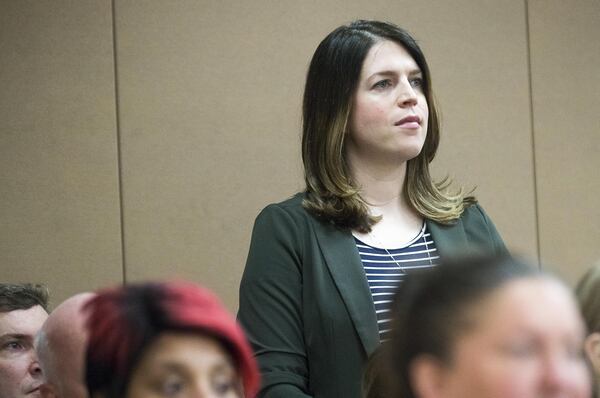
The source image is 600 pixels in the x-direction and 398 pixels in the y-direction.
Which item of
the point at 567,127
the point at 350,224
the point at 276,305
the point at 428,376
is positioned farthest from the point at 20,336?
the point at 567,127

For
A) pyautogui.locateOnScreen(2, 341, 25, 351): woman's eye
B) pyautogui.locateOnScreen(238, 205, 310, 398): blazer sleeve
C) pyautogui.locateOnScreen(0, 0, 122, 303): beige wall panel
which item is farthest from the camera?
pyautogui.locateOnScreen(0, 0, 122, 303): beige wall panel

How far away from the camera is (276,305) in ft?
7.22

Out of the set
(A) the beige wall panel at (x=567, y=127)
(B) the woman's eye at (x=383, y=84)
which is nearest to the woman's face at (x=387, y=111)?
(B) the woman's eye at (x=383, y=84)

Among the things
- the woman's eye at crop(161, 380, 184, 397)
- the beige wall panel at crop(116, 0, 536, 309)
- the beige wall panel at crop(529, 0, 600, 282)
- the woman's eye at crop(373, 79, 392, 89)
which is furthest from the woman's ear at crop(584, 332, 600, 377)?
the beige wall panel at crop(529, 0, 600, 282)

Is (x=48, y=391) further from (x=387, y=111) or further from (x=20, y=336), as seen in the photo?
(x=387, y=111)

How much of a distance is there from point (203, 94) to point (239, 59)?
17cm

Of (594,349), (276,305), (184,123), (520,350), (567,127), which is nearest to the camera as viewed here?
(520,350)

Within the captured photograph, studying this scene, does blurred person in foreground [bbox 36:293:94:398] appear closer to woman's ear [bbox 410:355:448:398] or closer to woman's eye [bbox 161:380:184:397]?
woman's eye [bbox 161:380:184:397]

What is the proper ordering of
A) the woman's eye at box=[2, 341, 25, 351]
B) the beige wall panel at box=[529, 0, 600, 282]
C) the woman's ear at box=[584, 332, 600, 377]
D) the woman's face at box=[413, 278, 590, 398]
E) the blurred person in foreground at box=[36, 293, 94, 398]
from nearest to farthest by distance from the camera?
1. the woman's face at box=[413, 278, 590, 398]
2. the woman's ear at box=[584, 332, 600, 377]
3. the blurred person in foreground at box=[36, 293, 94, 398]
4. the woman's eye at box=[2, 341, 25, 351]
5. the beige wall panel at box=[529, 0, 600, 282]

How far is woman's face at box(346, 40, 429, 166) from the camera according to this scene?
2354mm

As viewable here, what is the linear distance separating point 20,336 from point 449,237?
107cm

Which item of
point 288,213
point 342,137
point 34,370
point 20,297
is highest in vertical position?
point 342,137

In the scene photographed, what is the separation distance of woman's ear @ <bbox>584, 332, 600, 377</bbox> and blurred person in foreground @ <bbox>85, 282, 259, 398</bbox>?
623 mm

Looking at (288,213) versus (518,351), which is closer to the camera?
(518,351)
